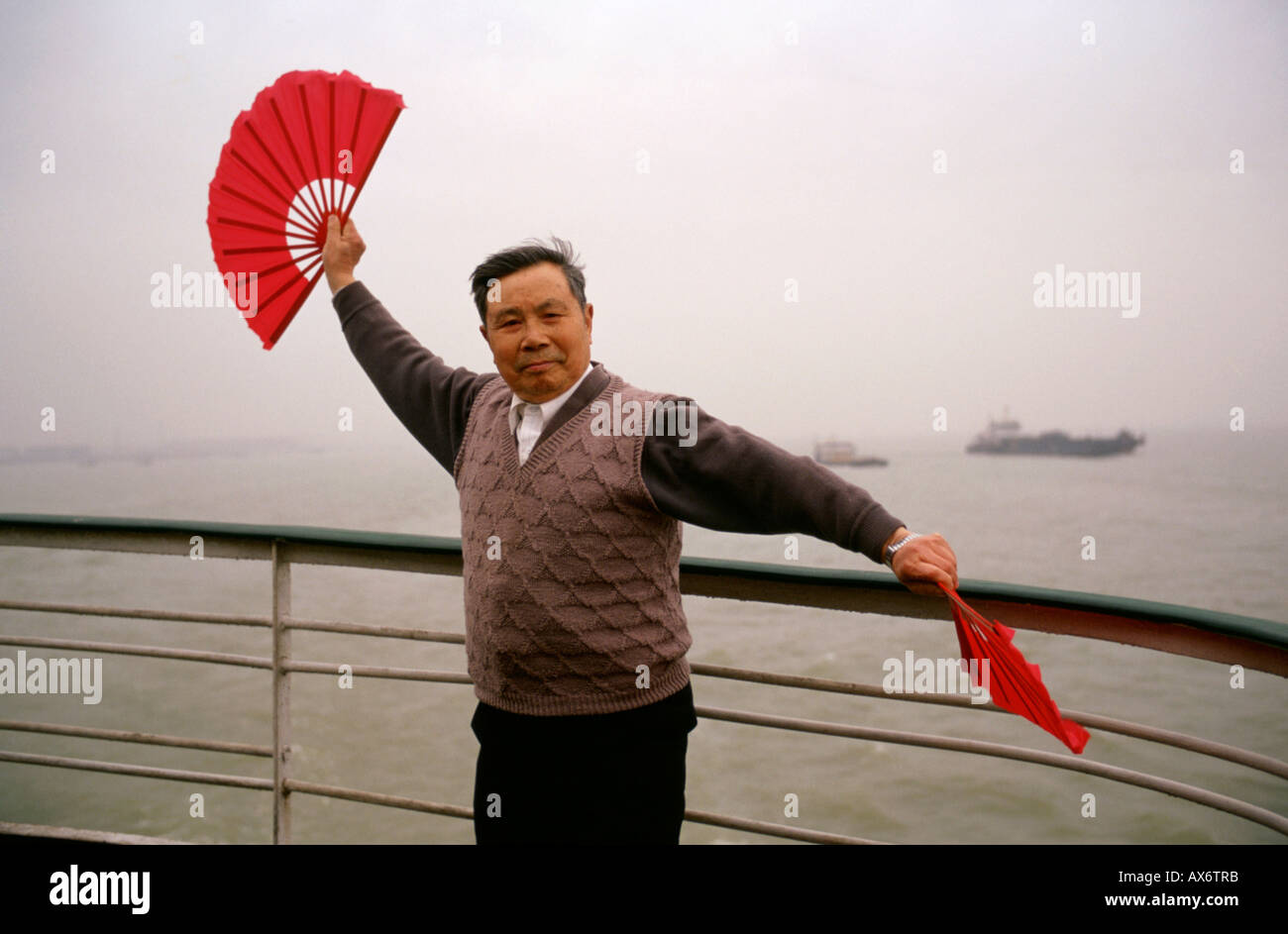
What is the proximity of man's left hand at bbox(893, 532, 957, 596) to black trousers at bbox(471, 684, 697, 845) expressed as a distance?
40 centimetres

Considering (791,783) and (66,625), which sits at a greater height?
(66,625)

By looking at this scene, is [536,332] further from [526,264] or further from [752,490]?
[752,490]

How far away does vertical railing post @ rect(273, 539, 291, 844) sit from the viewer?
5.75 feet

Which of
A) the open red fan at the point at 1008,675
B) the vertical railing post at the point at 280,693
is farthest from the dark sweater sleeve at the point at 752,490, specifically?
the vertical railing post at the point at 280,693

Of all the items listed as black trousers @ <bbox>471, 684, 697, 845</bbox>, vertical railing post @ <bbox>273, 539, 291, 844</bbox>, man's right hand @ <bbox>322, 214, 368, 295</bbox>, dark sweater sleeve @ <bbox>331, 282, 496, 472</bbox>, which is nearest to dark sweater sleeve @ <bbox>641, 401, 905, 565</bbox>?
black trousers @ <bbox>471, 684, 697, 845</bbox>

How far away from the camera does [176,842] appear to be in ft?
5.41

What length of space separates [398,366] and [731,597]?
2.36 ft

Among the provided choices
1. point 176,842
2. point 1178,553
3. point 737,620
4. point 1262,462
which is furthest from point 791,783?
point 1262,462

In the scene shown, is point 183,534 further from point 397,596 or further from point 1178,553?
point 1178,553

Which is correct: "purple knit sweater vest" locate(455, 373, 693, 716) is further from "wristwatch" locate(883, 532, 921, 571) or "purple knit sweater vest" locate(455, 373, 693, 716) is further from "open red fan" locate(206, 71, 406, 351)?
"open red fan" locate(206, 71, 406, 351)

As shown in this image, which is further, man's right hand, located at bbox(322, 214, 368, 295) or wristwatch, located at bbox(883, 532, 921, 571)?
man's right hand, located at bbox(322, 214, 368, 295)

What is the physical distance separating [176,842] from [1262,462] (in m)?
76.2

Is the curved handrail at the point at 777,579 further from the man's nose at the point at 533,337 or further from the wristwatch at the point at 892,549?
the man's nose at the point at 533,337

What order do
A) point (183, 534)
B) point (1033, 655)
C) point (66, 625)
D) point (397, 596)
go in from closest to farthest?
point (183, 534) < point (66, 625) < point (1033, 655) < point (397, 596)
